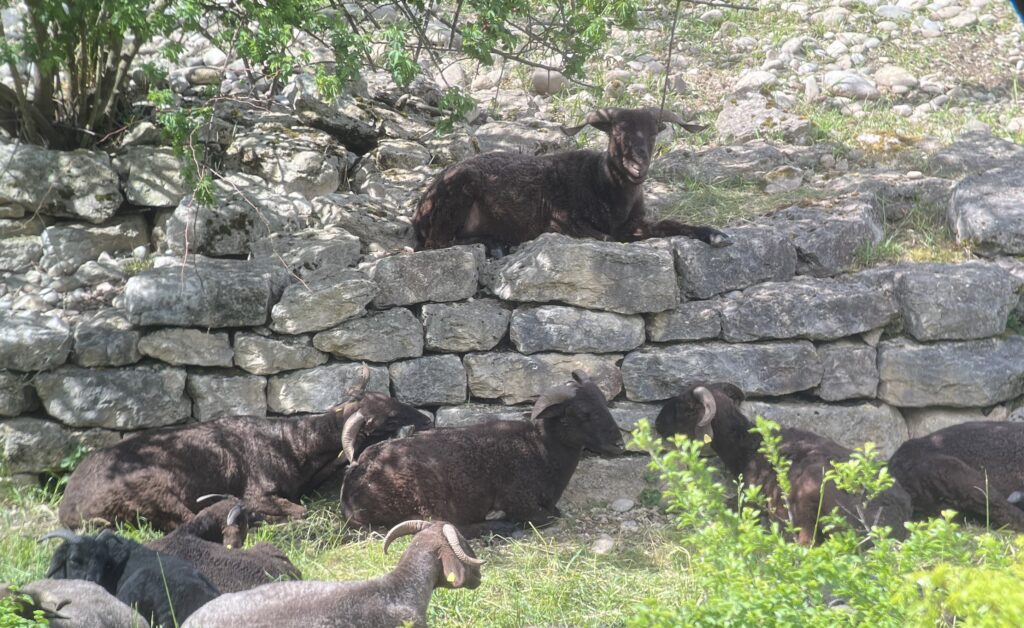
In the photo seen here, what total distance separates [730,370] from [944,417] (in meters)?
1.95

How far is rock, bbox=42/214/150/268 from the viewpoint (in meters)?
9.56

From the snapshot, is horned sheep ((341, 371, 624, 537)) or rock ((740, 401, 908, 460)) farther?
rock ((740, 401, 908, 460))

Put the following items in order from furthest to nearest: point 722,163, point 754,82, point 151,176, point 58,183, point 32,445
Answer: point 754,82
point 722,163
point 151,176
point 58,183
point 32,445

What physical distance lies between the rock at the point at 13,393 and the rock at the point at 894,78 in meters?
10.7

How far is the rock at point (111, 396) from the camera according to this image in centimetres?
834

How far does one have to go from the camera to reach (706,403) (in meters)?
8.15

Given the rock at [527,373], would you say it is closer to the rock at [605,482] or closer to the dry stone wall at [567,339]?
the dry stone wall at [567,339]

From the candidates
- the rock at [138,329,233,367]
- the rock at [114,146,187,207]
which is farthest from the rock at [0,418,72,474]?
the rock at [114,146,187,207]

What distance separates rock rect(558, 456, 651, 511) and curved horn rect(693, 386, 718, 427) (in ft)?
2.60

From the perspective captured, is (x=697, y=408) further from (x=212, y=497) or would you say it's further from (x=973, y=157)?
(x=973, y=157)

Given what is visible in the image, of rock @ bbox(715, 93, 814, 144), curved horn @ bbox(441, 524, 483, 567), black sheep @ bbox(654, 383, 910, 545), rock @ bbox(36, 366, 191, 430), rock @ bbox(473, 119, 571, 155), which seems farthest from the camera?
rock @ bbox(715, 93, 814, 144)

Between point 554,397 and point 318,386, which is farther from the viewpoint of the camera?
point 318,386

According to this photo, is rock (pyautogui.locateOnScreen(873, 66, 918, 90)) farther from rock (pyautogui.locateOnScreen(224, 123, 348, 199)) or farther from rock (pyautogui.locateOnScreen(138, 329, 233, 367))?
rock (pyautogui.locateOnScreen(138, 329, 233, 367))

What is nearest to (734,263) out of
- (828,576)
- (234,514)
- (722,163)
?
(722,163)
